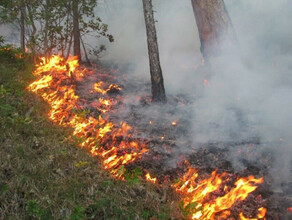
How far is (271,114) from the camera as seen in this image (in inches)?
273

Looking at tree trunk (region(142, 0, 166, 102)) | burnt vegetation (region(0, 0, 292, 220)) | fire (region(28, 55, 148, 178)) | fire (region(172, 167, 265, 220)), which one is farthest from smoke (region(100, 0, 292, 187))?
fire (region(28, 55, 148, 178))

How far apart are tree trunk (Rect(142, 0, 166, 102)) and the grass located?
403 centimetres

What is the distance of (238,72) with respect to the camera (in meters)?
9.01

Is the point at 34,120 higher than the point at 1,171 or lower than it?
higher

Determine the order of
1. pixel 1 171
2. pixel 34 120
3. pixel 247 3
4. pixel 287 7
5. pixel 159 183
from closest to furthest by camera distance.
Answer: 1. pixel 1 171
2. pixel 159 183
3. pixel 34 120
4. pixel 287 7
5. pixel 247 3

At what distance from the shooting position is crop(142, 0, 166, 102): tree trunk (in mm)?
7895

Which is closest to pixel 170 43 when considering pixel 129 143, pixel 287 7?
pixel 287 7

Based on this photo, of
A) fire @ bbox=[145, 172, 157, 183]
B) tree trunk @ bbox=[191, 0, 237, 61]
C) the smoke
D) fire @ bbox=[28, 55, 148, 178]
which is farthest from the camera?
tree trunk @ bbox=[191, 0, 237, 61]

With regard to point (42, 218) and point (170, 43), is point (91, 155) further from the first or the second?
point (170, 43)

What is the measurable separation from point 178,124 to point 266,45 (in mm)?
6735

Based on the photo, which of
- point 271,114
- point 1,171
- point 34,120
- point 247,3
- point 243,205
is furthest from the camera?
point 247,3

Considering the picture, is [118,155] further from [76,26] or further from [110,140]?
[76,26]

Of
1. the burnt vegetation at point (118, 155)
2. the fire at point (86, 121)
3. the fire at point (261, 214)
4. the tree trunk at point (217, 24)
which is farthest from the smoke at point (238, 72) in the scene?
the fire at point (86, 121)

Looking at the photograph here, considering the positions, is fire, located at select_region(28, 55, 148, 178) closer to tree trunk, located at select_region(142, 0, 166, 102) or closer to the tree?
tree trunk, located at select_region(142, 0, 166, 102)
